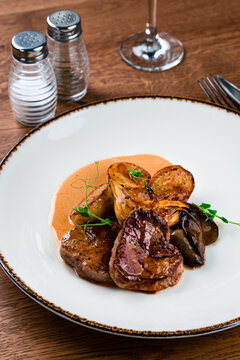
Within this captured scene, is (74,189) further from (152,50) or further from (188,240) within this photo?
(152,50)

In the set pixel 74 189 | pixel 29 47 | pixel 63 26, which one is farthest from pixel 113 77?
pixel 74 189

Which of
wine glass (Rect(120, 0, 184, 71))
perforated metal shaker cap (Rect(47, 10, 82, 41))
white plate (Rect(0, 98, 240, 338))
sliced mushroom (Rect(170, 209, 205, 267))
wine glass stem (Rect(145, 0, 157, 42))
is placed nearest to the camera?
white plate (Rect(0, 98, 240, 338))

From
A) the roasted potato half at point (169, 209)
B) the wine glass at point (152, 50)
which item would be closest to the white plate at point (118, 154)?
the roasted potato half at point (169, 209)

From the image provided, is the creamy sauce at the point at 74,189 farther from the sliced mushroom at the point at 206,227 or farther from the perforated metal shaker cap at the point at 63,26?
the perforated metal shaker cap at the point at 63,26

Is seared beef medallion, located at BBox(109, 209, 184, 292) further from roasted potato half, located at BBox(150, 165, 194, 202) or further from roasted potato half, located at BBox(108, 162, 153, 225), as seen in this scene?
roasted potato half, located at BBox(150, 165, 194, 202)

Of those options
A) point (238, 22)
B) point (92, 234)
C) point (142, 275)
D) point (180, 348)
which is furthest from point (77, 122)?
point (238, 22)

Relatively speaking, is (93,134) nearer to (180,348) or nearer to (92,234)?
(92,234)

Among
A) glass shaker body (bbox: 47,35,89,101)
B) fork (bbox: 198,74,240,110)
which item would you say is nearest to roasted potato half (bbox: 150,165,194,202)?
fork (bbox: 198,74,240,110)
